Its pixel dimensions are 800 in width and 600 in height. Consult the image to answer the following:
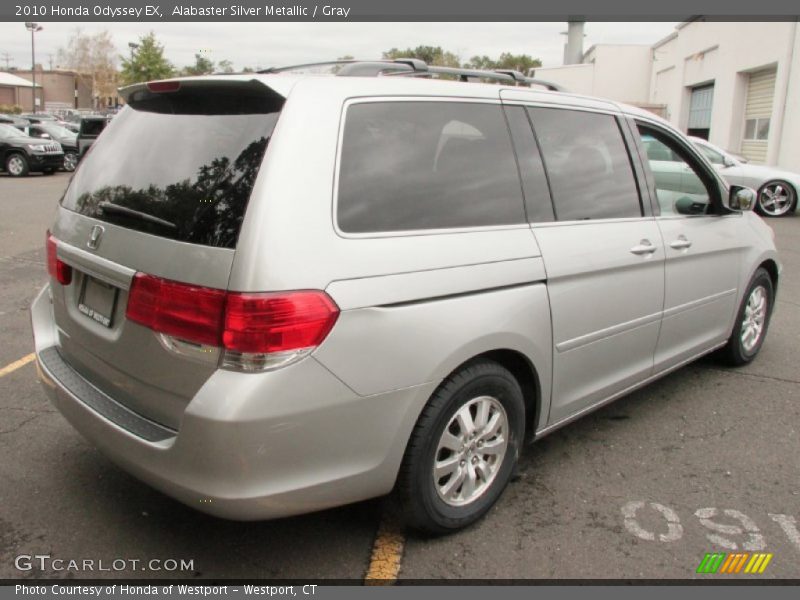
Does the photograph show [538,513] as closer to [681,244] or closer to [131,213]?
[681,244]

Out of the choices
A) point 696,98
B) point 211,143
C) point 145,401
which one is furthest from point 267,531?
point 696,98

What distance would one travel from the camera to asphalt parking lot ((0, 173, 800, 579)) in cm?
272

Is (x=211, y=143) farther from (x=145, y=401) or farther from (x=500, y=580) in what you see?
(x=500, y=580)

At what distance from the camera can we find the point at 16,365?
466cm

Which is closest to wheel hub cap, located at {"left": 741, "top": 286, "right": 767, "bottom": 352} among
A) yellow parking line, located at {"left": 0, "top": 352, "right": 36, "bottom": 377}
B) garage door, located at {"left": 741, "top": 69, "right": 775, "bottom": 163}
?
yellow parking line, located at {"left": 0, "top": 352, "right": 36, "bottom": 377}

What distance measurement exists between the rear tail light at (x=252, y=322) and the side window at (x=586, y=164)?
1434 mm

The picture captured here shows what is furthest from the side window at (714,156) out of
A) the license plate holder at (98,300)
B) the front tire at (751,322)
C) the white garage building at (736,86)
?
the license plate holder at (98,300)

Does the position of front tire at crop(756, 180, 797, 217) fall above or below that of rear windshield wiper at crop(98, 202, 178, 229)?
below

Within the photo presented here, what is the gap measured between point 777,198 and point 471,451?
1338 cm

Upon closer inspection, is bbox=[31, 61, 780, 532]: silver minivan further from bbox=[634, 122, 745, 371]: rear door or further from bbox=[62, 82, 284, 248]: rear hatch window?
A: bbox=[634, 122, 745, 371]: rear door

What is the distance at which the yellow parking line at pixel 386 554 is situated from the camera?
8.64ft

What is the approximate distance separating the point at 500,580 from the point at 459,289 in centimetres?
111

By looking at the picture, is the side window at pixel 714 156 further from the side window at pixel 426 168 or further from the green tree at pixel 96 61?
the green tree at pixel 96 61

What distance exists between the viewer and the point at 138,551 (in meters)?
2.74
